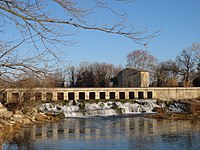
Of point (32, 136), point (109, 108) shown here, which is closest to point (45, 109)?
point (109, 108)

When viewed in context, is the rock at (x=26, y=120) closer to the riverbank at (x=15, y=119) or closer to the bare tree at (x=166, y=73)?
the riverbank at (x=15, y=119)

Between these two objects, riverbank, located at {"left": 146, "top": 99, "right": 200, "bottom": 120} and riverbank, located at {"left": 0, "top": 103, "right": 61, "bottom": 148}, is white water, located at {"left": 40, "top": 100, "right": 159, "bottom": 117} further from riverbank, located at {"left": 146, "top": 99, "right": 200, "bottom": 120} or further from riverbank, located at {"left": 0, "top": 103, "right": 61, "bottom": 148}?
riverbank, located at {"left": 0, "top": 103, "right": 61, "bottom": 148}

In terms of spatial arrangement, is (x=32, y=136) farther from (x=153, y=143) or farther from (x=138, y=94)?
(x=138, y=94)

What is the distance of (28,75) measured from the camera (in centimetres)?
529

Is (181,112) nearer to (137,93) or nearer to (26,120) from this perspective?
(137,93)

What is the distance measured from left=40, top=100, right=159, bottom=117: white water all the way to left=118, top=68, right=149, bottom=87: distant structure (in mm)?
17198

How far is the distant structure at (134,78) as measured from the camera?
5588 cm

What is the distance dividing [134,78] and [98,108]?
2313cm

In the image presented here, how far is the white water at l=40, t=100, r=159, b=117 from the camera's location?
34.5m

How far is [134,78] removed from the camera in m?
58.4

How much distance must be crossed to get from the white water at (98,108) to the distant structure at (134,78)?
17.2m

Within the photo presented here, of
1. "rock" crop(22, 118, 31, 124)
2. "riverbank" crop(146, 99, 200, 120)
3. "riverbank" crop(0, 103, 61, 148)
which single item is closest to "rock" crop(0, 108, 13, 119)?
"riverbank" crop(0, 103, 61, 148)

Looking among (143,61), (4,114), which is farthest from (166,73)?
(4,114)

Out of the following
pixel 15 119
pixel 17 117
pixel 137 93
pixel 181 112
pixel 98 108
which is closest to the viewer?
pixel 15 119
